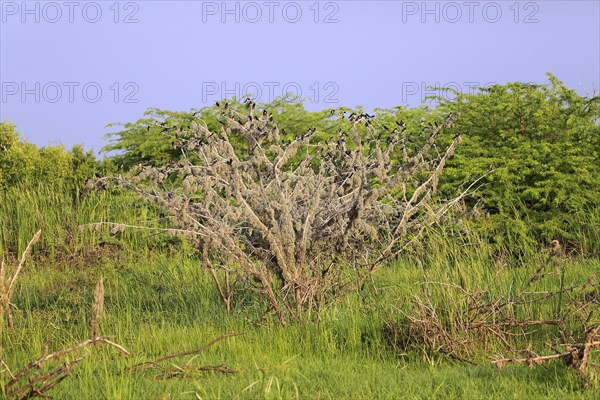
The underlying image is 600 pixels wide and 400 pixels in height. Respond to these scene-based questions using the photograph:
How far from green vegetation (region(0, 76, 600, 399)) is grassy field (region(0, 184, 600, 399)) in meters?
0.02

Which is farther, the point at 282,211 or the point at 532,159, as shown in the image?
the point at 532,159

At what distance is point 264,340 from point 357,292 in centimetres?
133

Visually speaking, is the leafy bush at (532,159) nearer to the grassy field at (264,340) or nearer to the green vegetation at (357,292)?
the green vegetation at (357,292)

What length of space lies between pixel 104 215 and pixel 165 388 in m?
9.07

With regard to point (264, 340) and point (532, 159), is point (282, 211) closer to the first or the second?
point (264, 340)

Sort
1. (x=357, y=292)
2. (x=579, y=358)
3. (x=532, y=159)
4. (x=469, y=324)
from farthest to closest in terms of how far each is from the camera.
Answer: (x=532, y=159)
(x=357, y=292)
(x=469, y=324)
(x=579, y=358)

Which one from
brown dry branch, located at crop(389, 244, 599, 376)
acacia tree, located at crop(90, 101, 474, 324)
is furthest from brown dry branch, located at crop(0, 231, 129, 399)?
brown dry branch, located at crop(389, 244, 599, 376)

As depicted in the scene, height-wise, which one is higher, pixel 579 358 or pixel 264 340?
pixel 579 358

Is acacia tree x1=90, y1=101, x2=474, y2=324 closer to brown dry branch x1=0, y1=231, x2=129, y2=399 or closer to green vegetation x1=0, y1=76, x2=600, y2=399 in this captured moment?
green vegetation x1=0, y1=76, x2=600, y2=399

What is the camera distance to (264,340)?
6.20 meters

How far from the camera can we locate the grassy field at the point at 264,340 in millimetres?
4816

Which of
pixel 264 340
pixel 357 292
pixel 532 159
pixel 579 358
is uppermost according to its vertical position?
pixel 532 159

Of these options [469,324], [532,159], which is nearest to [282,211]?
[469,324]

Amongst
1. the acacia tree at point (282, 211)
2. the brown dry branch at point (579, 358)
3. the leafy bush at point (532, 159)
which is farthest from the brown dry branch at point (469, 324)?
the leafy bush at point (532, 159)
